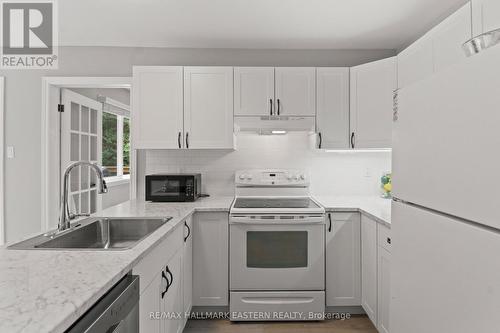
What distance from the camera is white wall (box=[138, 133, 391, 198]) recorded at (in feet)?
10.1

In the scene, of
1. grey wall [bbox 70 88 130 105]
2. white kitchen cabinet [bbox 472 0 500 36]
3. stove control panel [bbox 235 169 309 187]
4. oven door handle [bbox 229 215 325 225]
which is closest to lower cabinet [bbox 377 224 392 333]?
oven door handle [bbox 229 215 325 225]

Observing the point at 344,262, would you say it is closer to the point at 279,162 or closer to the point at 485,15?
the point at 279,162

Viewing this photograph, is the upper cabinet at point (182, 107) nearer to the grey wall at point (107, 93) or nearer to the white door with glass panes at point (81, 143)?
the white door with glass panes at point (81, 143)

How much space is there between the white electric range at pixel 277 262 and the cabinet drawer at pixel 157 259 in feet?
1.93

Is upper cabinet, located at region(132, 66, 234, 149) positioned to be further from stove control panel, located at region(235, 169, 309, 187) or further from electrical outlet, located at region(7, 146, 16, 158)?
electrical outlet, located at region(7, 146, 16, 158)

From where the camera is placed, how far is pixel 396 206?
49.8 inches

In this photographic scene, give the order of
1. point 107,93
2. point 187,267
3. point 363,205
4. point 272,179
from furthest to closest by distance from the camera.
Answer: point 107,93, point 272,179, point 363,205, point 187,267

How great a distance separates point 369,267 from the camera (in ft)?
7.27

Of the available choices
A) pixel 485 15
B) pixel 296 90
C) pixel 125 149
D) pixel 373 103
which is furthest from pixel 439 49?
pixel 125 149

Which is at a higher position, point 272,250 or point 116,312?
point 116,312

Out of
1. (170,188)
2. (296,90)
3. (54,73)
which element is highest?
(54,73)

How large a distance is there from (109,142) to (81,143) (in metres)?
1.79

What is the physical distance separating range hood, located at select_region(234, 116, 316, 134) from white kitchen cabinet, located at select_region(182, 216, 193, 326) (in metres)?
0.95

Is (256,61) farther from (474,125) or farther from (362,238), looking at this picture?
(474,125)
